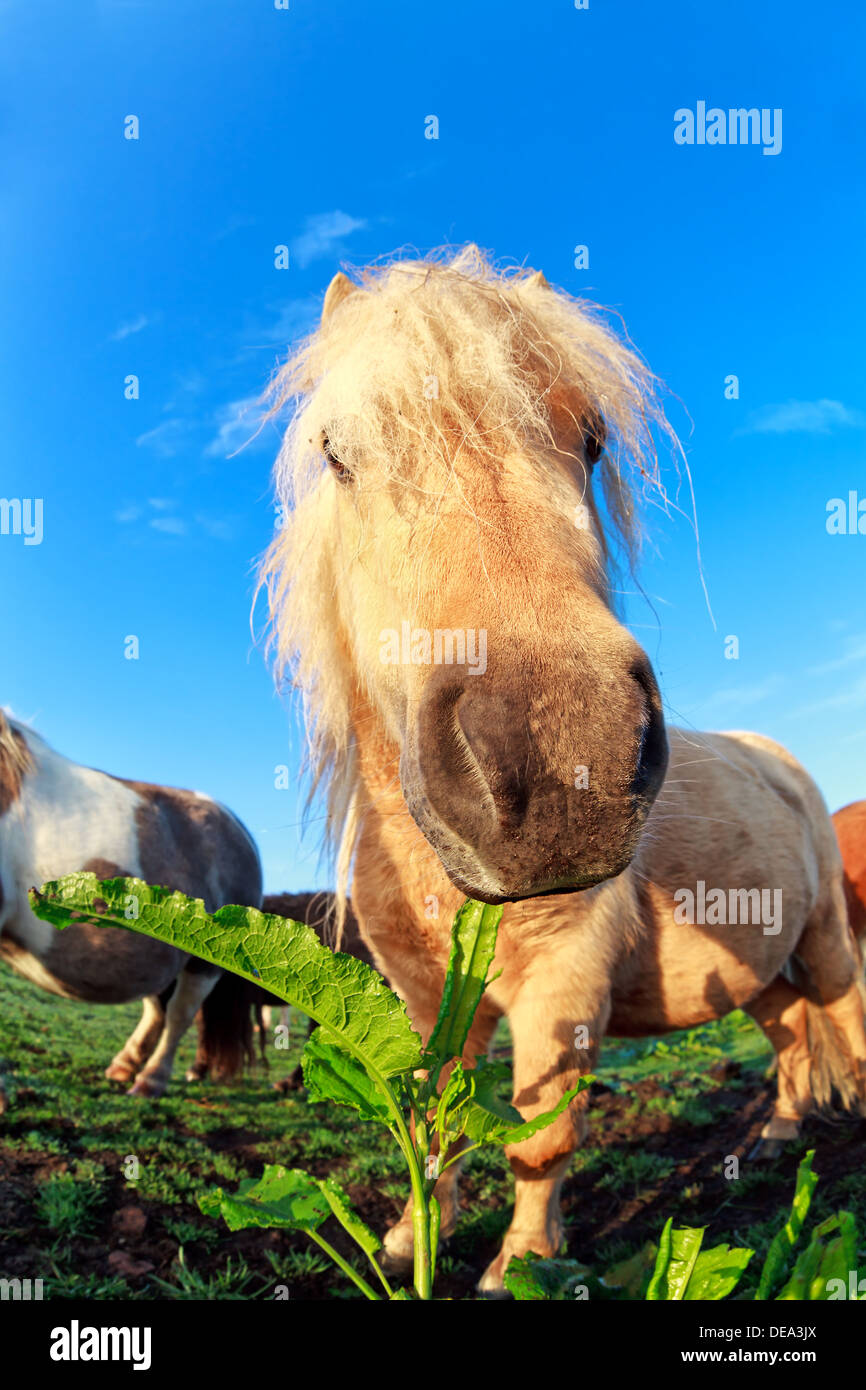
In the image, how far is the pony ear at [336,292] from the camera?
2.57 metres

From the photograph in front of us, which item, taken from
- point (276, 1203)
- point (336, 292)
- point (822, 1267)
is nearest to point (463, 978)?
point (276, 1203)

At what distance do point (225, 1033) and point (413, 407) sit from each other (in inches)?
270

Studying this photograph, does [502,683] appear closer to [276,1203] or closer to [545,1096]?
[276,1203]

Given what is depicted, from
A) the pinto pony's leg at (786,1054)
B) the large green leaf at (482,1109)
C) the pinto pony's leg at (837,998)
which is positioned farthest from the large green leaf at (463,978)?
the pinto pony's leg at (786,1054)

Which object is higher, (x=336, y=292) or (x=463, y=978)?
(x=336, y=292)

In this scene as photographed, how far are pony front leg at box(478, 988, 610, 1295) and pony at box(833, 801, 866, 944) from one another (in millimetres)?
4690

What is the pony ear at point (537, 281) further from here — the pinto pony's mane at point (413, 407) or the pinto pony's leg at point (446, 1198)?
the pinto pony's leg at point (446, 1198)

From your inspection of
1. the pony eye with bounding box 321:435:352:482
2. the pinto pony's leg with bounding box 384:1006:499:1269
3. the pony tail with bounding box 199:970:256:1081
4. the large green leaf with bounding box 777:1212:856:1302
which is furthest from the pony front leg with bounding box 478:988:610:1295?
the pony tail with bounding box 199:970:256:1081

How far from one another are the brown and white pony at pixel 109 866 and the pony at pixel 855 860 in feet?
18.1

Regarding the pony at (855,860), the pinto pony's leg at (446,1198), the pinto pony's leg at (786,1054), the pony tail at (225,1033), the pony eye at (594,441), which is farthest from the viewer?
the pony tail at (225,1033)

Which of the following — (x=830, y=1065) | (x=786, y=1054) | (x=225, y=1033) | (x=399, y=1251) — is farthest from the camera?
(x=225, y=1033)

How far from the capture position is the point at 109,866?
547 cm

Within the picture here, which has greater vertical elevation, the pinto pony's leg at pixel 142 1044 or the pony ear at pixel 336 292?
the pony ear at pixel 336 292

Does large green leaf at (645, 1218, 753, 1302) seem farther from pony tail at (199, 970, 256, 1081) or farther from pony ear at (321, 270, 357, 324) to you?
pony tail at (199, 970, 256, 1081)
